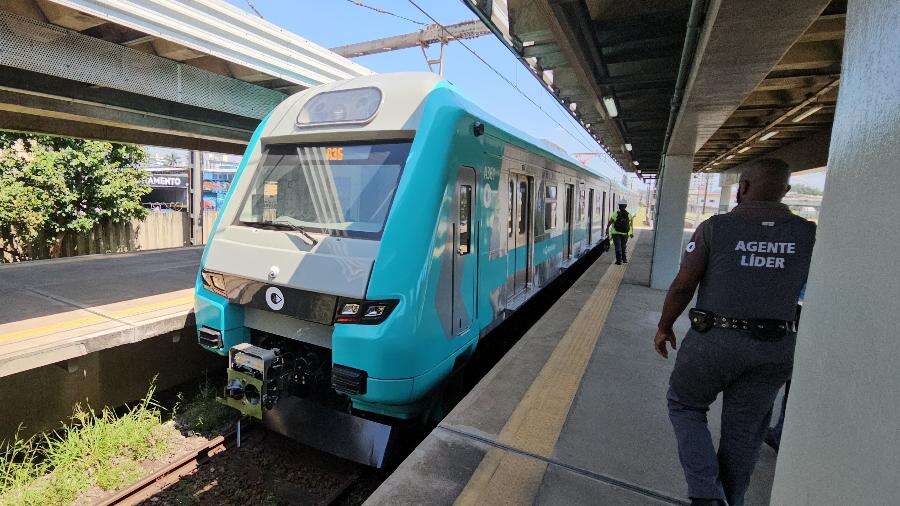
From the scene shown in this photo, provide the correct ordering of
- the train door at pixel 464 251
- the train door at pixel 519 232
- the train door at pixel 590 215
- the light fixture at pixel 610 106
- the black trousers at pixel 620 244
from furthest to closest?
the black trousers at pixel 620 244
the train door at pixel 590 215
the light fixture at pixel 610 106
the train door at pixel 519 232
the train door at pixel 464 251

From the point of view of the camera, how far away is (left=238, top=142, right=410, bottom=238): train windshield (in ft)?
11.5

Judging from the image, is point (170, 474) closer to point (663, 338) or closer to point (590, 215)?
point (663, 338)

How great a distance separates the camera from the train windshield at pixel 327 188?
3514 millimetres

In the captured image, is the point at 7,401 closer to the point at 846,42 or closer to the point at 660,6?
the point at 846,42

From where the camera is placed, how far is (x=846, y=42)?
113 centimetres

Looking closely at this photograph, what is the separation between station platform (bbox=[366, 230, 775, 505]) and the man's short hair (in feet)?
5.64

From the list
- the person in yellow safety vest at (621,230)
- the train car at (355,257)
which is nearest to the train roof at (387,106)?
the train car at (355,257)

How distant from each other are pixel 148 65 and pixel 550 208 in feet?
19.3

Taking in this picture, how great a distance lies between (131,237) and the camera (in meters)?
14.1

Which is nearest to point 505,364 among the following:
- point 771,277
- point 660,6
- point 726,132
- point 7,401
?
point 771,277

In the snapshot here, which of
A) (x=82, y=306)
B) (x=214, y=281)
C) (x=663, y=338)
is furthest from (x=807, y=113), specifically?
(x=82, y=306)

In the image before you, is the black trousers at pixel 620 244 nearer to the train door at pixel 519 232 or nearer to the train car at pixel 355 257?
Answer: the train door at pixel 519 232

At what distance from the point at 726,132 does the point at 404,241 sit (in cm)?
973

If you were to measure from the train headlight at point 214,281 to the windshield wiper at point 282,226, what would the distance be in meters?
0.51
